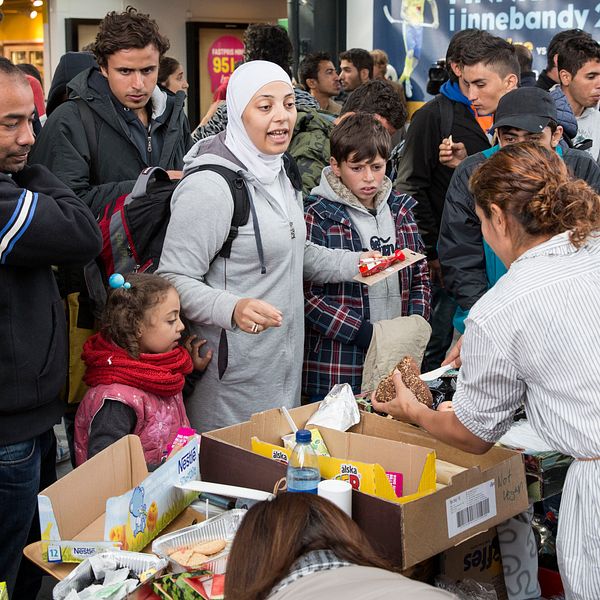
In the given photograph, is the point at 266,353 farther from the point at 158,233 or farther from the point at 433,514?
the point at 433,514

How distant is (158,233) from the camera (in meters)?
3.34

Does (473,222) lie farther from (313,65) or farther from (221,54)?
(221,54)

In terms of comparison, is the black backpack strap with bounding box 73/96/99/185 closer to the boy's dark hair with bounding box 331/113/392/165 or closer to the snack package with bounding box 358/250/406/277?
the boy's dark hair with bounding box 331/113/392/165

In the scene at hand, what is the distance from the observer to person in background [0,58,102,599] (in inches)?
102

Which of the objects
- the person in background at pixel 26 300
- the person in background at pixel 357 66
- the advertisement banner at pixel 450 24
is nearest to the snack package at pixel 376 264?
the person in background at pixel 26 300

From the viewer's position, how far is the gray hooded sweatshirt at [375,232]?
384 centimetres

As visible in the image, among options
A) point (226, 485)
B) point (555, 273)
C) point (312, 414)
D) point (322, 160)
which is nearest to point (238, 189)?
point (312, 414)

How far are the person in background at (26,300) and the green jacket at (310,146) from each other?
2236 millimetres

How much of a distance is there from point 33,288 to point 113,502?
0.78 meters

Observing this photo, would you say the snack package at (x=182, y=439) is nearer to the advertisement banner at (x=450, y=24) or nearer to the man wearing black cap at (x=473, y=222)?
the man wearing black cap at (x=473, y=222)

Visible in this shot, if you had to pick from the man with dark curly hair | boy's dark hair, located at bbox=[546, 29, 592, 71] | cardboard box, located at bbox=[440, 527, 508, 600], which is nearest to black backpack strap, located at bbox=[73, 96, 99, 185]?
the man with dark curly hair

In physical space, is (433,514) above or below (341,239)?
below

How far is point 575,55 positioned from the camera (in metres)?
5.29

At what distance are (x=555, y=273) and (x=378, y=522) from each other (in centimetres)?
73
